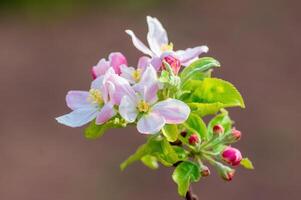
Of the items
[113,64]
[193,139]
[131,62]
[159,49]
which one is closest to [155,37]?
[159,49]

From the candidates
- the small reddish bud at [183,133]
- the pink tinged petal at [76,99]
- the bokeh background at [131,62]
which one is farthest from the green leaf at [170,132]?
the bokeh background at [131,62]

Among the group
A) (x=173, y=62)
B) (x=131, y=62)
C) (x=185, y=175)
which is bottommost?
(x=131, y=62)

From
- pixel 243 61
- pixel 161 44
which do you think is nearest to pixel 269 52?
pixel 243 61

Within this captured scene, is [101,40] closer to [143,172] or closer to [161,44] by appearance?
[143,172]

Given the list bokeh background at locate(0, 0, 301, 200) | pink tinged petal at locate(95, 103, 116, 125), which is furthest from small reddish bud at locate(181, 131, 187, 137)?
bokeh background at locate(0, 0, 301, 200)

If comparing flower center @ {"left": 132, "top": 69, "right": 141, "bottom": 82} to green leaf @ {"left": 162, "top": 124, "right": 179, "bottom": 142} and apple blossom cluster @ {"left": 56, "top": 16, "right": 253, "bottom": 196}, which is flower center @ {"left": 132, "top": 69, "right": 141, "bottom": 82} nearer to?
apple blossom cluster @ {"left": 56, "top": 16, "right": 253, "bottom": 196}

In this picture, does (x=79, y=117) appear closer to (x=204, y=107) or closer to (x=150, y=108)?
(x=150, y=108)
